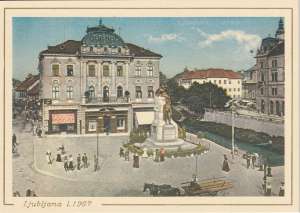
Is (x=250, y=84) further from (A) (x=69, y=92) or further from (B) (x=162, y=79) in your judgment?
(A) (x=69, y=92)

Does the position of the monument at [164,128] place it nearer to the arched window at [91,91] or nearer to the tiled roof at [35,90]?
the arched window at [91,91]

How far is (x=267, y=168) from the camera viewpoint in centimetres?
272

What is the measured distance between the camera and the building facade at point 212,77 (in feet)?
8.93

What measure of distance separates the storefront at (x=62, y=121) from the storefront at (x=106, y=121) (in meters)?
0.09

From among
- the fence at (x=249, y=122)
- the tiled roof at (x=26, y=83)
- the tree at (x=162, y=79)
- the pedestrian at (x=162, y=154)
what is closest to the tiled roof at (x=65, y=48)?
the tiled roof at (x=26, y=83)

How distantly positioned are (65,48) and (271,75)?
1.32 m

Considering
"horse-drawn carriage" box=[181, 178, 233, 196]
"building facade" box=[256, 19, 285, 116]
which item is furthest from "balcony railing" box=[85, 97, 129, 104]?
"building facade" box=[256, 19, 285, 116]

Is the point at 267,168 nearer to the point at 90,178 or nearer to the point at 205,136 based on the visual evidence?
the point at 205,136

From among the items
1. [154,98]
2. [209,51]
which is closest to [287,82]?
[209,51]

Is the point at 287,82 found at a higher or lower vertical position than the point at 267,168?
higher

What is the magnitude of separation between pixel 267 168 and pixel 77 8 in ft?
5.12

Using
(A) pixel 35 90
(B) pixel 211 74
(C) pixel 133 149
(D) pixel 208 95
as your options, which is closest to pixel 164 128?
(C) pixel 133 149

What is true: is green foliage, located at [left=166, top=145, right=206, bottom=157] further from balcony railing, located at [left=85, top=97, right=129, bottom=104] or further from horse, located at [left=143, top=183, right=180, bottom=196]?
balcony railing, located at [left=85, top=97, right=129, bottom=104]

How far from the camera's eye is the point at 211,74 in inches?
107
